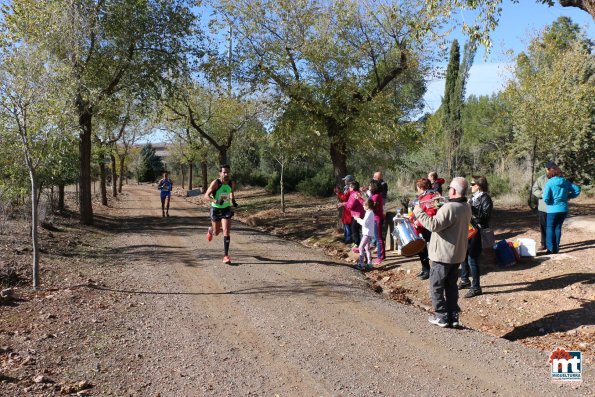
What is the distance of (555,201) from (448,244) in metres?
4.43

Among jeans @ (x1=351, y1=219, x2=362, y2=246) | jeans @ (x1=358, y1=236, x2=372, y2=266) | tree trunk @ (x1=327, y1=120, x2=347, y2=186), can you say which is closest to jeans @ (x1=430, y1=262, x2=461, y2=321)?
jeans @ (x1=358, y1=236, x2=372, y2=266)

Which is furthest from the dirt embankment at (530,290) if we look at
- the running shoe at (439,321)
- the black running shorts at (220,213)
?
the black running shorts at (220,213)

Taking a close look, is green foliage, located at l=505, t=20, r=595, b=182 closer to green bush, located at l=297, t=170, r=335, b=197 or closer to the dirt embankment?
the dirt embankment

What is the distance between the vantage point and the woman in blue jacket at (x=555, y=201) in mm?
8984

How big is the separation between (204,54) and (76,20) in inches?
232

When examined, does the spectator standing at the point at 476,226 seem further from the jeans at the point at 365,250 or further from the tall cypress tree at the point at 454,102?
the tall cypress tree at the point at 454,102

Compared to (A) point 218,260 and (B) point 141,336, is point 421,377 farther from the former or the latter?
(A) point 218,260

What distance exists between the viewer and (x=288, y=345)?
17.8ft

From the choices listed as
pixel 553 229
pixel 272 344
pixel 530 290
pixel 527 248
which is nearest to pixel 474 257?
pixel 530 290

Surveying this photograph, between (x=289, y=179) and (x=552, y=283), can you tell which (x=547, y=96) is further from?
(x=289, y=179)

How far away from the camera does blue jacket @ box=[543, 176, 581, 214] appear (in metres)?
8.97

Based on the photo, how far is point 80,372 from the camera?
14.9ft

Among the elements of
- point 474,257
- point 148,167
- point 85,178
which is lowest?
point 474,257

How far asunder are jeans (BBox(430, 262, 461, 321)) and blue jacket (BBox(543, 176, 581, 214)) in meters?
4.21
